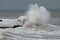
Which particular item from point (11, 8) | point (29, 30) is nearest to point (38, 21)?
point (29, 30)

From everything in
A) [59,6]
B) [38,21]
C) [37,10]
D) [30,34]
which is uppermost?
[59,6]

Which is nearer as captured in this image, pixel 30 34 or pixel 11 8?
pixel 30 34

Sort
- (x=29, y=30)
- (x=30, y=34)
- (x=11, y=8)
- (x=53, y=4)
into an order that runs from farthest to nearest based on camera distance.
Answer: (x=11, y=8), (x=53, y=4), (x=29, y=30), (x=30, y=34)

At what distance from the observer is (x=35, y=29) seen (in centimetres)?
468

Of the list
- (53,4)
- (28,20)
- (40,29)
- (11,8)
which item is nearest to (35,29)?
(40,29)

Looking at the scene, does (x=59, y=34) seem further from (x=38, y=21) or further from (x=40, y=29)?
(x=38, y=21)

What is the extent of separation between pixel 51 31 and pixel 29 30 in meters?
0.46

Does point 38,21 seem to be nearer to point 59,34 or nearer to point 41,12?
point 41,12

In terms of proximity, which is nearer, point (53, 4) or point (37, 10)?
point (37, 10)

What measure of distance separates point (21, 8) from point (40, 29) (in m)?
9.37

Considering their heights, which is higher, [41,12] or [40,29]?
[41,12]

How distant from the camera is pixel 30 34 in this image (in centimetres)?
423

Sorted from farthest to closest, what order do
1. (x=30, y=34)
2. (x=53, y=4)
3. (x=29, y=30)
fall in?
(x=53, y=4), (x=29, y=30), (x=30, y=34)

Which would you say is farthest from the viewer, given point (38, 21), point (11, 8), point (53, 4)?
point (11, 8)
